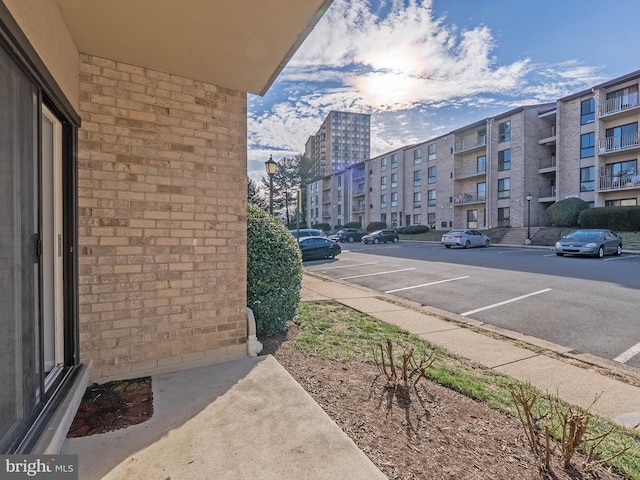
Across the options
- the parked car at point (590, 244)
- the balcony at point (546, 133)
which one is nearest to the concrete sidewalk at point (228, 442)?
the parked car at point (590, 244)

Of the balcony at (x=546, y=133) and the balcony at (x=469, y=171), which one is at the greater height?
the balcony at (x=546, y=133)

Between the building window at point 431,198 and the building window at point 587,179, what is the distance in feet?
46.7

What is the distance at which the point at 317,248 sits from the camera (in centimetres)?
1627

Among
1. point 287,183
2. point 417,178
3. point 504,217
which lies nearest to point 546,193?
point 504,217

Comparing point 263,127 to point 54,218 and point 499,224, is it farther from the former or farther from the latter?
point 499,224

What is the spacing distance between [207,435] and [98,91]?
9.66 ft

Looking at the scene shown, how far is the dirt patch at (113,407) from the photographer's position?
7.72 feet

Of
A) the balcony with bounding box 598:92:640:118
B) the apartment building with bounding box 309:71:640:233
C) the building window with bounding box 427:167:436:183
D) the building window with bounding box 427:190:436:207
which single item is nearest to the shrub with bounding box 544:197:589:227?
the apartment building with bounding box 309:71:640:233

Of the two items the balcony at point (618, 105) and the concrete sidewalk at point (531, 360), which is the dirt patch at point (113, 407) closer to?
the concrete sidewalk at point (531, 360)

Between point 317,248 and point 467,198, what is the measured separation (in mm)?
24942

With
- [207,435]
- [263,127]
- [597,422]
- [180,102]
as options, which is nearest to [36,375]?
[207,435]

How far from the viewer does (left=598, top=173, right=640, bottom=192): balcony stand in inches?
936

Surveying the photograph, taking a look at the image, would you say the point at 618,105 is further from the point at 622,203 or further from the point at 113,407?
the point at 113,407

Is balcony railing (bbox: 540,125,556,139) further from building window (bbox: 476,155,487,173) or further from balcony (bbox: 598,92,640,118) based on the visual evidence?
balcony (bbox: 598,92,640,118)
